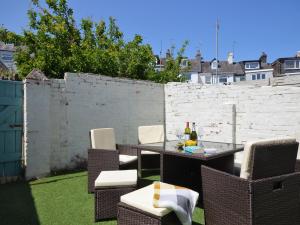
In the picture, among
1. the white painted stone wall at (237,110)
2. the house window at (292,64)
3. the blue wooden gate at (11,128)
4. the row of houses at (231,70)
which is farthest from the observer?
the row of houses at (231,70)

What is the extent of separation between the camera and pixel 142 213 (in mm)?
2252

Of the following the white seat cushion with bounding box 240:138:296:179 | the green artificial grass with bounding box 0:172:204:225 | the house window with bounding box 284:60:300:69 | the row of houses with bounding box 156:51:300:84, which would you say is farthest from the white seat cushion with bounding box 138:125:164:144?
the house window with bounding box 284:60:300:69

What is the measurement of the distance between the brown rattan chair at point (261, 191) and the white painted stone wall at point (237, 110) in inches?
124

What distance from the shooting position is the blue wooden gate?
4.43 meters

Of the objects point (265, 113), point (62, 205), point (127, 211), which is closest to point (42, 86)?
point (62, 205)

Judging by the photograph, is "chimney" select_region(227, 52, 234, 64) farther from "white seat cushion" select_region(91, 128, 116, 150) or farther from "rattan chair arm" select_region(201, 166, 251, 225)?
"rattan chair arm" select_region(201, 166, 251, 225)

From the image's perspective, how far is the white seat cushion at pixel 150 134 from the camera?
5.32m

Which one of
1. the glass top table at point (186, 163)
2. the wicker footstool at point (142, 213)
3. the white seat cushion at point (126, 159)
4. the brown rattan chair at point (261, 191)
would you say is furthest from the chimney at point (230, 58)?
the wicker footstool at point (142, 213)

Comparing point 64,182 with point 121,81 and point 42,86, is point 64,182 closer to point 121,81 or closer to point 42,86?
point 42,86

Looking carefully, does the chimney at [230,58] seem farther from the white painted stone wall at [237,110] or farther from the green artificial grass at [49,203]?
the green artificial grass at [49,203]

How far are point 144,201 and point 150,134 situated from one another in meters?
3.08

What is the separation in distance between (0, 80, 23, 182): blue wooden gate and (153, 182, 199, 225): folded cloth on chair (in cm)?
324

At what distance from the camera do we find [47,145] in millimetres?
4906

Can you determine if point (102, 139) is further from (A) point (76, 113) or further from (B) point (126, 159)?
(A) point (76, 113)
